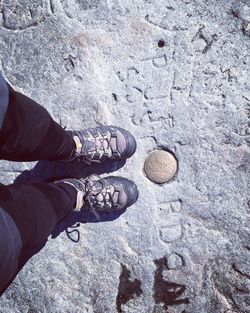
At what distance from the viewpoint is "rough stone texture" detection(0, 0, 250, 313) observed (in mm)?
1869

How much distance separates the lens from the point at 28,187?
152 centimetres

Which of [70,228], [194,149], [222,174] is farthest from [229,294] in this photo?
[70,228]

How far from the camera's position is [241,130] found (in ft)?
6.11

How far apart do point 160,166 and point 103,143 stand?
1.00ft

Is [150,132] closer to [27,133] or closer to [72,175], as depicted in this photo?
[72,175]

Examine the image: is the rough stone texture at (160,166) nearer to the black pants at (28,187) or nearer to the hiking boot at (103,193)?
the hiking boot at (103,193)

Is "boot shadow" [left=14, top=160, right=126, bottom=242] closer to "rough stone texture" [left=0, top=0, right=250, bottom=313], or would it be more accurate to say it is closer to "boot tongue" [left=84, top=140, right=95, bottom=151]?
"rough stone texture" [left=0, top=0, right=250, bottom=313]

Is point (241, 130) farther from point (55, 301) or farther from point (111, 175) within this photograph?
point (55, 301)

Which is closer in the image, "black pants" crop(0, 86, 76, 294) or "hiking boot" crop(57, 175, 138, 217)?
"black pants" crop(0, 86, 76, 294)

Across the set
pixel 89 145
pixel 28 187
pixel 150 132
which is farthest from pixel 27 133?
pixel 150 132

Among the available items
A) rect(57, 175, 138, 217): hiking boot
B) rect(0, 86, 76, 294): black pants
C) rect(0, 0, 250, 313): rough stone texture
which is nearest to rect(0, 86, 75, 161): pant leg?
rect(0, 86, 76, 294): black pants

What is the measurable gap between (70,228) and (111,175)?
34 centimetres

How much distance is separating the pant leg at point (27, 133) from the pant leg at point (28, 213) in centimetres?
13

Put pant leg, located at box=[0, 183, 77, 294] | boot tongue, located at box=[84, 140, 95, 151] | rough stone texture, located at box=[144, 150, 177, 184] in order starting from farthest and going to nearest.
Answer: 1. rough stone texture, located at box=[144, 150, 177, 184]
2. boot tongue, located at box=[84, 140, 95, 151]
3. pant leg, located at box=[0, 183, 77, 294]
